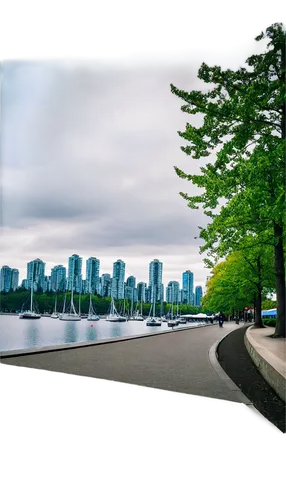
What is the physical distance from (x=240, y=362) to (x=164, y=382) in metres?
4.57

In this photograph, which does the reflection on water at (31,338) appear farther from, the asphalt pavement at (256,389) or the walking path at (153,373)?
the asphalt pavement at (256,389)

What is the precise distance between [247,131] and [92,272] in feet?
13.9

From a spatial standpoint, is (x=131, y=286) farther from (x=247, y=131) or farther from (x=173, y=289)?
(x=247, y=131)

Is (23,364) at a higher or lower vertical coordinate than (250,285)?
lower

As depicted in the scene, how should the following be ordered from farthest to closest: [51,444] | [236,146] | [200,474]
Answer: [236,146]
[51,444]
[200,474]

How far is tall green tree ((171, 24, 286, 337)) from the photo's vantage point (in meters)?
3.73

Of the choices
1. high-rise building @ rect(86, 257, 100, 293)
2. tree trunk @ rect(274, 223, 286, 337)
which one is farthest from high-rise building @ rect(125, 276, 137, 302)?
tree trunk @ rect(274, 223, 286, 337)

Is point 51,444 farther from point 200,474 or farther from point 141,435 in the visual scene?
point 200,474

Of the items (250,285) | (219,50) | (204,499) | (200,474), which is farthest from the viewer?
(250,285)

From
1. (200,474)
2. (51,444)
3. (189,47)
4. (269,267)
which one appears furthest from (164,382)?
(269,267)

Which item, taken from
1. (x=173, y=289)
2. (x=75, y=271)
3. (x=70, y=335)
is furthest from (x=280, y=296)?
(x=70, y=335)

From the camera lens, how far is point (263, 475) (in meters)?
2.42

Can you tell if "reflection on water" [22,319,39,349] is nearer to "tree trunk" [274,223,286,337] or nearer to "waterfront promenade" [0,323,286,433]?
"tree trunk" [274,223,286,337]

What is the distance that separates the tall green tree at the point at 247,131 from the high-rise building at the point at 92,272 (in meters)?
2.27
